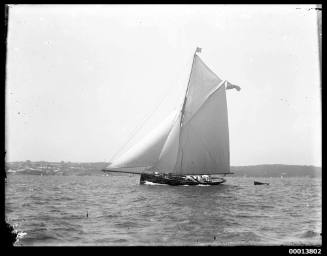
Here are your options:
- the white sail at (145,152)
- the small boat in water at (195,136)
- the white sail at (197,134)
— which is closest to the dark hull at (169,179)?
the small boat in water at (195,136)

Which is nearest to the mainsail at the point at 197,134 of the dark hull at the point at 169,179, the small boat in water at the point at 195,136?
the small boat in water at the point at 195,136

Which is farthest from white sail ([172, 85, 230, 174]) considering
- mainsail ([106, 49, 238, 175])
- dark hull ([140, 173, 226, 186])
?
dark hull ([140, 173, 226, 186])

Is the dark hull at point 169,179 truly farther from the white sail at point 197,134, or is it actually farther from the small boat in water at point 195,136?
the white sail at point 197,134

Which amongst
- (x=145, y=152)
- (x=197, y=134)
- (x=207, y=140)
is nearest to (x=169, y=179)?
(x=145, y=152)

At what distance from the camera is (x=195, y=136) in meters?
53.1

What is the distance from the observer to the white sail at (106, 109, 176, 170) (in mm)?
49219

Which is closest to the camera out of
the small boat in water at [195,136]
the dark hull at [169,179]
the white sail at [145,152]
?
the white sail at [145,152]

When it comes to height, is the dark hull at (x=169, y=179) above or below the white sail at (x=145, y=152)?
below

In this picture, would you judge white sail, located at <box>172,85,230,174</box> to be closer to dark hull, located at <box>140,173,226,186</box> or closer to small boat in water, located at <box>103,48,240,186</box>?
small boat in water, located at <box>103,48,240,186</box>

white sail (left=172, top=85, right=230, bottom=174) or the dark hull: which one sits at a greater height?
white sail (left=172, top=85, right=230, bottom=174)

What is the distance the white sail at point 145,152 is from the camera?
49.2 m

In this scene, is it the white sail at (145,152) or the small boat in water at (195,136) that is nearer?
the white sail at (145,152)

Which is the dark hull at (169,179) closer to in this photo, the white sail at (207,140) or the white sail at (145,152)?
the white sail at (207,140)

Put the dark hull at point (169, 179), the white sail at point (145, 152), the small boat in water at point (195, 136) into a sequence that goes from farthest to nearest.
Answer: the dark hull at point (169, 179) < the small boat in water at point (195, 136) < the white sail at point (145, 152)
